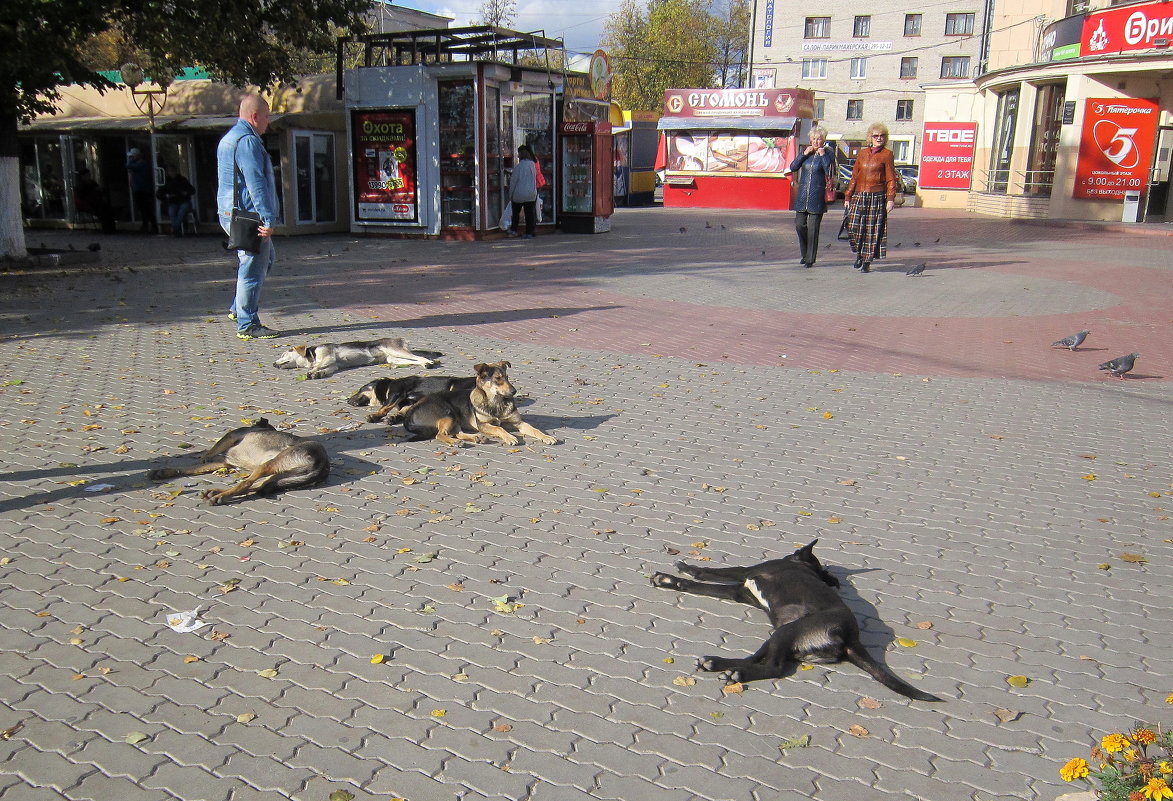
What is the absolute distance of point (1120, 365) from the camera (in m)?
8.95

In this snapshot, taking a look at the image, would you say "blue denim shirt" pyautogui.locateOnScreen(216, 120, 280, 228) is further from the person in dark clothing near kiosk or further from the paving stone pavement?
the person in dark clothing near kiosk

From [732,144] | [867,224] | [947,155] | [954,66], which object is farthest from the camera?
[954,66]

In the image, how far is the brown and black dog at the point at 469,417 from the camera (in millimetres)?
6809

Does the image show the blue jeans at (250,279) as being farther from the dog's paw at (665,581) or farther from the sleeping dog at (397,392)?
the dog's paw at (665,581)

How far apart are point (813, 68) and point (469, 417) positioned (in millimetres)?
59979

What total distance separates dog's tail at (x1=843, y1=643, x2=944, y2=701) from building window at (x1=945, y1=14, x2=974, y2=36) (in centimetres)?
6344

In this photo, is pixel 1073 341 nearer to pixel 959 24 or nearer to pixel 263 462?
pixel 263 462

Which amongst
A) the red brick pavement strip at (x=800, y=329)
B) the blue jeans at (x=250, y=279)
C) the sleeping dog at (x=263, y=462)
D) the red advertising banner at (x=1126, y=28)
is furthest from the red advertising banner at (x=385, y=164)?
the red advertising banner at (x=1126, y=28)

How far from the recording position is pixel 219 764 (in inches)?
123

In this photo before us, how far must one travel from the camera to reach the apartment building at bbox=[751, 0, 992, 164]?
58.3m

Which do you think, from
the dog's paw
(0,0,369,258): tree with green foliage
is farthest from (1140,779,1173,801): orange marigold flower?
(0,0,369,258): tree with green foliage

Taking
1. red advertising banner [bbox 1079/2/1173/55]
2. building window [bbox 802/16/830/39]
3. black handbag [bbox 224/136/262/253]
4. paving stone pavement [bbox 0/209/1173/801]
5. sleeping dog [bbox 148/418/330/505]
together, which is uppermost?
building window [bbox 802/16/830/39]

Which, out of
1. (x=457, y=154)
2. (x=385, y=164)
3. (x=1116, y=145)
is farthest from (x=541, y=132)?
(x=1116, y=145)

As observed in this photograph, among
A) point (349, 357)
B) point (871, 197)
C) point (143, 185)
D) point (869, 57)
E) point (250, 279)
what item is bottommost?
point (349, 357)
